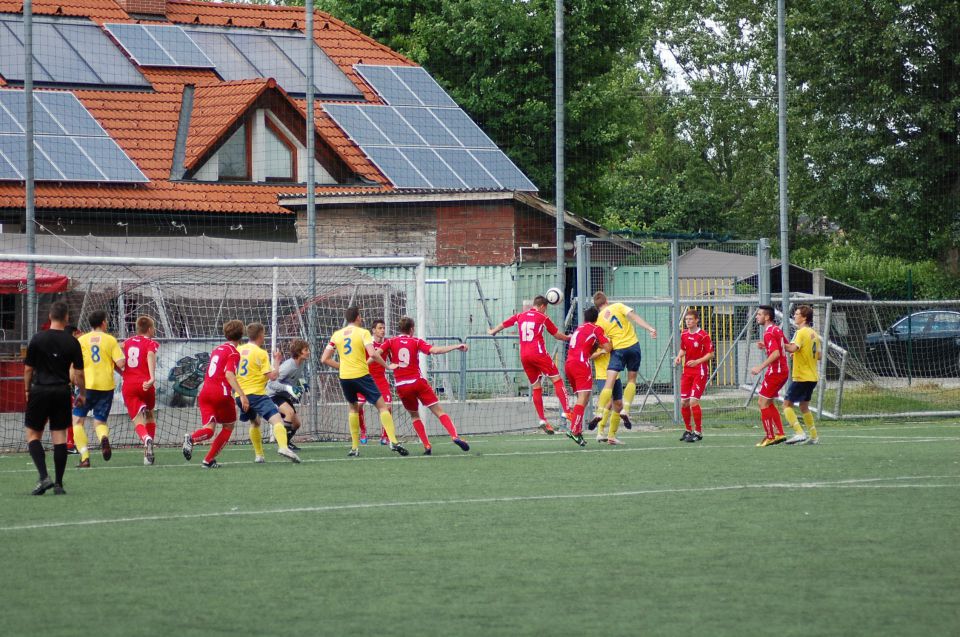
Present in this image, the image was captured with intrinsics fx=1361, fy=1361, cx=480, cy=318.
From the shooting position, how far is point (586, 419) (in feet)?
66.8

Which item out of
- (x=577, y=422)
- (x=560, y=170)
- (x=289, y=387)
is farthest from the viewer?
(x=560, y=170)

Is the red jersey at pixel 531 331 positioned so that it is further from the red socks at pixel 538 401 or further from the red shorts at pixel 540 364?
the red socks at pixel 538 401

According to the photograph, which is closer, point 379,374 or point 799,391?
point 379,374

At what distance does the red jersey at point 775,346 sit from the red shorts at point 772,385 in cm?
4

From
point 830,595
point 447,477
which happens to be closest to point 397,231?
point 447,477

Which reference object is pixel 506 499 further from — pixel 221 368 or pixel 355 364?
pixel 355 364

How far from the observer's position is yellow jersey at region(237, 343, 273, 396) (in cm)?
1484

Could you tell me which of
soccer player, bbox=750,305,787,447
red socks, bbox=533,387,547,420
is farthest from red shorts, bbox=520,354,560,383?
soccer player, bbox=750,305,787,447

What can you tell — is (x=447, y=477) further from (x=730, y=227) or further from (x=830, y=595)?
(x=730, y=227)

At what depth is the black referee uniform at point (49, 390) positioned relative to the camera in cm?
1193

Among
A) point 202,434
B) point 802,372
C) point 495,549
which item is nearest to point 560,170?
point 802,372

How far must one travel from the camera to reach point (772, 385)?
54.0 ft

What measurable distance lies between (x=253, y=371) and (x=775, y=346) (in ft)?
20.4

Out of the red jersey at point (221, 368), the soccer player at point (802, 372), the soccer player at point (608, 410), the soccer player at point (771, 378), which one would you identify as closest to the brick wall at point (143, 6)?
the soccer player at point (608, 410)
